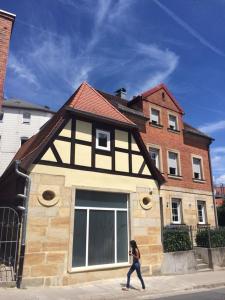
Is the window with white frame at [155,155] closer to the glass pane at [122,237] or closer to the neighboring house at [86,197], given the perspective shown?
the neighboring house at [86,197]

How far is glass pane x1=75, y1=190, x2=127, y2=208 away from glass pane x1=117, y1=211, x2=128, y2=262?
0.45m

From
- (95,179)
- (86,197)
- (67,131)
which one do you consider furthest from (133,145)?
(86,197)

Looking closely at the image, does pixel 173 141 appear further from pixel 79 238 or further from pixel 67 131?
pixel 79 238

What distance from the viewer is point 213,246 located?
15539 millimetres

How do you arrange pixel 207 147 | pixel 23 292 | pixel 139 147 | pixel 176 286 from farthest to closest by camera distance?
pixel 207 147, pixel 139 147, pixel 176 286, pixel 23 292

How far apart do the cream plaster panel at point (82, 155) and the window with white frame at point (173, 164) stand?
31.6ft

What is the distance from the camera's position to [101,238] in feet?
39.1

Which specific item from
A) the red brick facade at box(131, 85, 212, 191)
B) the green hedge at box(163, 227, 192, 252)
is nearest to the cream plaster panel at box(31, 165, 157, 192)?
the green hedge at box(163, 227, 192, 252)

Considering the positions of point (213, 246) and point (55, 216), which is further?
point (213, 246)

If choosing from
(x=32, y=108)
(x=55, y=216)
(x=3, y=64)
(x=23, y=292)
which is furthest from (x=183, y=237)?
(x=32, y=108)

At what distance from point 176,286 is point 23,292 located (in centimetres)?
540

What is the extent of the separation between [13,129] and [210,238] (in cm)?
2734

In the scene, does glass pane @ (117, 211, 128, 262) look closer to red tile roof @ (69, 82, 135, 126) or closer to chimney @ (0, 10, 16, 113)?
red tile roof @ (69, 82, 135, 126)

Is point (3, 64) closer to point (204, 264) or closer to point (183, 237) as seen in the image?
point (183, 237)
